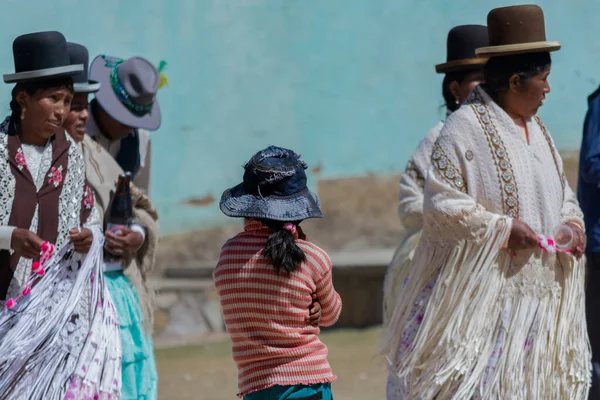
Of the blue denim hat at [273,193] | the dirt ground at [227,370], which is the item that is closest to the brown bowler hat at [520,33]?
the blue denim hat at [273,193]

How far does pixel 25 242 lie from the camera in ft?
15.0

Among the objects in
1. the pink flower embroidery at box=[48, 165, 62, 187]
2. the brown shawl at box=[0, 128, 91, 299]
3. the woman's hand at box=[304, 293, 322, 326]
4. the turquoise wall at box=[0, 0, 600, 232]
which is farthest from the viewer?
the turquoise wall at box=[0, 0, 600, 232]

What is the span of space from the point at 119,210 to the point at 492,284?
1.82 meters

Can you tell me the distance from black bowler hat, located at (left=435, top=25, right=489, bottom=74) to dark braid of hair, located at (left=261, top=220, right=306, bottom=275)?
242 centimetres

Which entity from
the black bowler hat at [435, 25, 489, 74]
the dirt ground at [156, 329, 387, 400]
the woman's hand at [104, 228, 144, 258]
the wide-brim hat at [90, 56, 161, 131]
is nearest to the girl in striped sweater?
the woman's hand at [104, 228, 144, 258]

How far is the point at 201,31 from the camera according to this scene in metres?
9.55

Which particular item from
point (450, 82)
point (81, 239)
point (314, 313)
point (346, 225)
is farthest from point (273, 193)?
point (346, 225)

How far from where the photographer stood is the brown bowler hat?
5066 mm

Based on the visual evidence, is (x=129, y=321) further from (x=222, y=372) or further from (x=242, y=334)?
(x=222, y=372)

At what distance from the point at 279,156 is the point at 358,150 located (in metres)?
6.24

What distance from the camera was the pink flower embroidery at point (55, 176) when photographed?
4.81m

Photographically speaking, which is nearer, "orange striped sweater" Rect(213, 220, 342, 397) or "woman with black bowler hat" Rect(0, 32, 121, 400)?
"orange striped sweater" Rect(213, 220, 342, 397)

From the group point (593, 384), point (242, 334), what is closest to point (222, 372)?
point (593, 384)

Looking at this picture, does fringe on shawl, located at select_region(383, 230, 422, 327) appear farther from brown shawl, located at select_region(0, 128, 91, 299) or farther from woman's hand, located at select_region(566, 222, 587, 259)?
brown shawl, located at select_region(0, 128, 91, 299)
